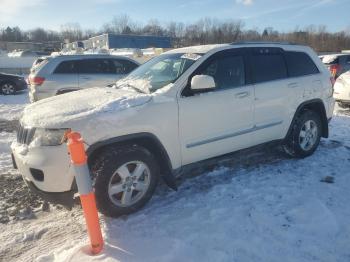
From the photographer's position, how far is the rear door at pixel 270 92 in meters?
4.74

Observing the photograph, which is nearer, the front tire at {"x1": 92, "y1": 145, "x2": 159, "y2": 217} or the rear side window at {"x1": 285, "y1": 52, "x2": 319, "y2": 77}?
the front tire at {"x1": 92, "y1": 145, "x2": 159, "y2": 217}

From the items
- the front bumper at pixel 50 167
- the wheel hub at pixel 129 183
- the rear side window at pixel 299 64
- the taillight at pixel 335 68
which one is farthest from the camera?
the taillight at pixel 335 68

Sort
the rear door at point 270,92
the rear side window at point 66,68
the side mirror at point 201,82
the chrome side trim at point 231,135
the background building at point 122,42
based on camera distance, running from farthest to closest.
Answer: the background building at point 122,42 < the rear side window at point 66,68 < the rear door at point 270,92 < the chrome side trim at point 231,135 < the side mirror at point 201,82

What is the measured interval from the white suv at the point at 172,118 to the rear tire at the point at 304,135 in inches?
0.6

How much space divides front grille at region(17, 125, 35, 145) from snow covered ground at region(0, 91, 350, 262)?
2.89ft

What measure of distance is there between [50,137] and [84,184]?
737 millimetres

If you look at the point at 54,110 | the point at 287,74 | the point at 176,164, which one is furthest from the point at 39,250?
the point at 287,74

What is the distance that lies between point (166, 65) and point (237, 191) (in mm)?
1838

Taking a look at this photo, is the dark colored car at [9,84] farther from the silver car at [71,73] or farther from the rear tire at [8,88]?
the silver car at [71,73]

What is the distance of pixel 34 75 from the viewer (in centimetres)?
931

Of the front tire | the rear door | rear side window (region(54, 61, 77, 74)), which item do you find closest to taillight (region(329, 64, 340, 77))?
rear side window (region(54, 61, 77, 74))

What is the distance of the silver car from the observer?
365 inches

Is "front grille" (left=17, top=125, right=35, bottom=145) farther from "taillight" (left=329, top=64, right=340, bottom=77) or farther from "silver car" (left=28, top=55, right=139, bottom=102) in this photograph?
"taillight" (left=329, top=64, right=340, bottom=77)

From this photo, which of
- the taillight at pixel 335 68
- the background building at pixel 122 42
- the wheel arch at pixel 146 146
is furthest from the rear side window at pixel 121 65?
the background building at pixel 122 42
